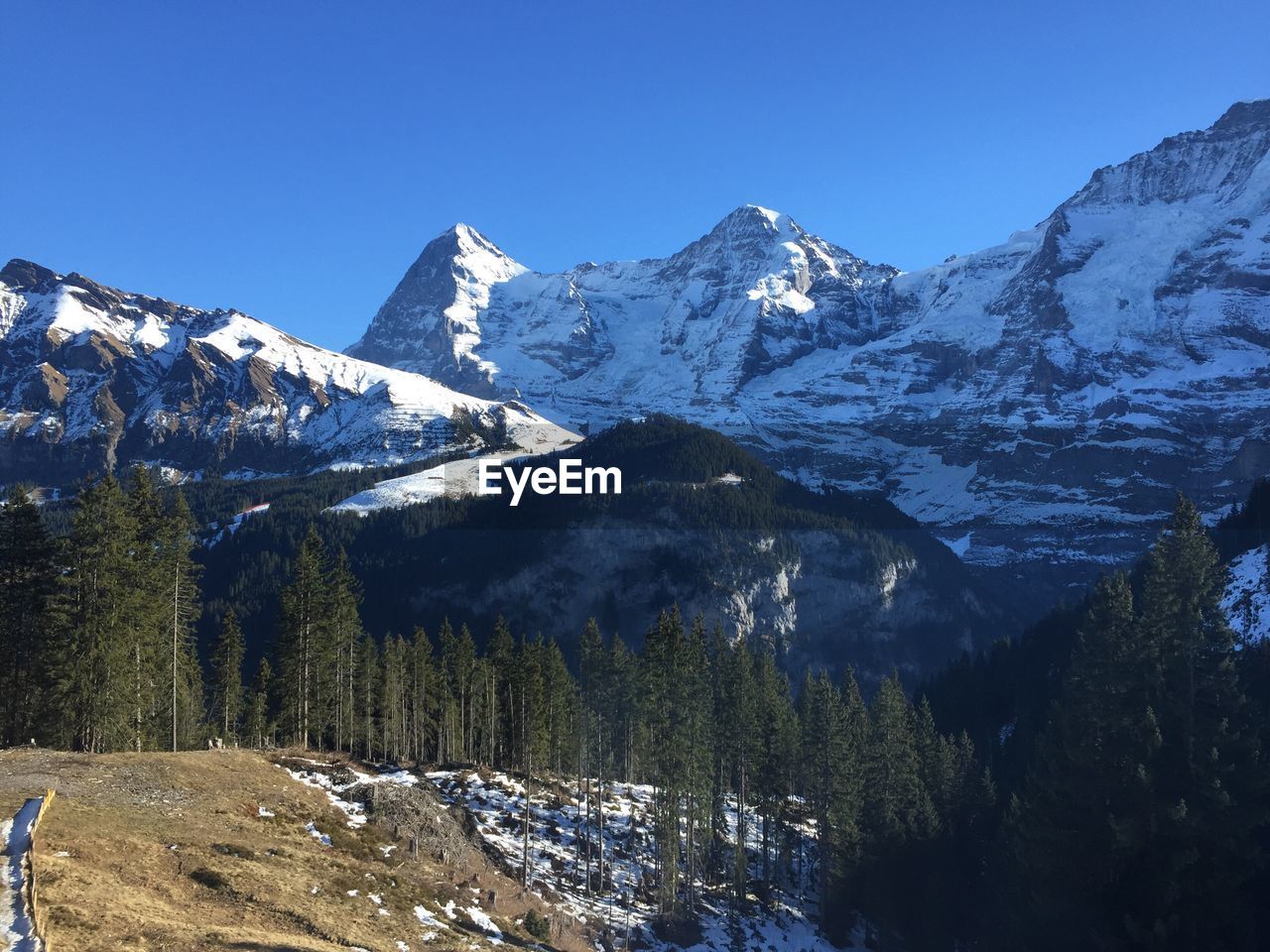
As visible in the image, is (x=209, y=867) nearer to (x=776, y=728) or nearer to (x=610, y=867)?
(x=610, y=867)

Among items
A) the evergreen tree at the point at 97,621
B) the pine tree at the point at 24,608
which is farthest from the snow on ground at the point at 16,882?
the pine tree at the point at 24,608

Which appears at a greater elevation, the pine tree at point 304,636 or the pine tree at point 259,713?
the pine tree at point 304,636

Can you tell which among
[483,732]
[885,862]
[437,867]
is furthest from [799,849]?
[437,867]

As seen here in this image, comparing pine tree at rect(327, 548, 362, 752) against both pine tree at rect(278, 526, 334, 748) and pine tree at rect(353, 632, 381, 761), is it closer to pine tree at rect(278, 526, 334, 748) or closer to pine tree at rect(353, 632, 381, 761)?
pine tree at rect(278, 526, 334, 748)

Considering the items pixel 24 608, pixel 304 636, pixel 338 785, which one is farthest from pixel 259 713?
pixel 24 608

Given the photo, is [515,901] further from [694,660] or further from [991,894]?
[991,894]

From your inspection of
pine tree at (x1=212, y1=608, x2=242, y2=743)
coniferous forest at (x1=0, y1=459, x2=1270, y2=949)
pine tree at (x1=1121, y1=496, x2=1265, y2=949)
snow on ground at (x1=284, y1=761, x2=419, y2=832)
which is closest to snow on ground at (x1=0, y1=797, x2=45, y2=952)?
snow on ground at (x1=284, y1=761, x2=419, y2=832)

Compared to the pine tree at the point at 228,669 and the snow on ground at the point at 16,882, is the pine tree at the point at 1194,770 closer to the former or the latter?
the snow on ground at the point at 16,882
